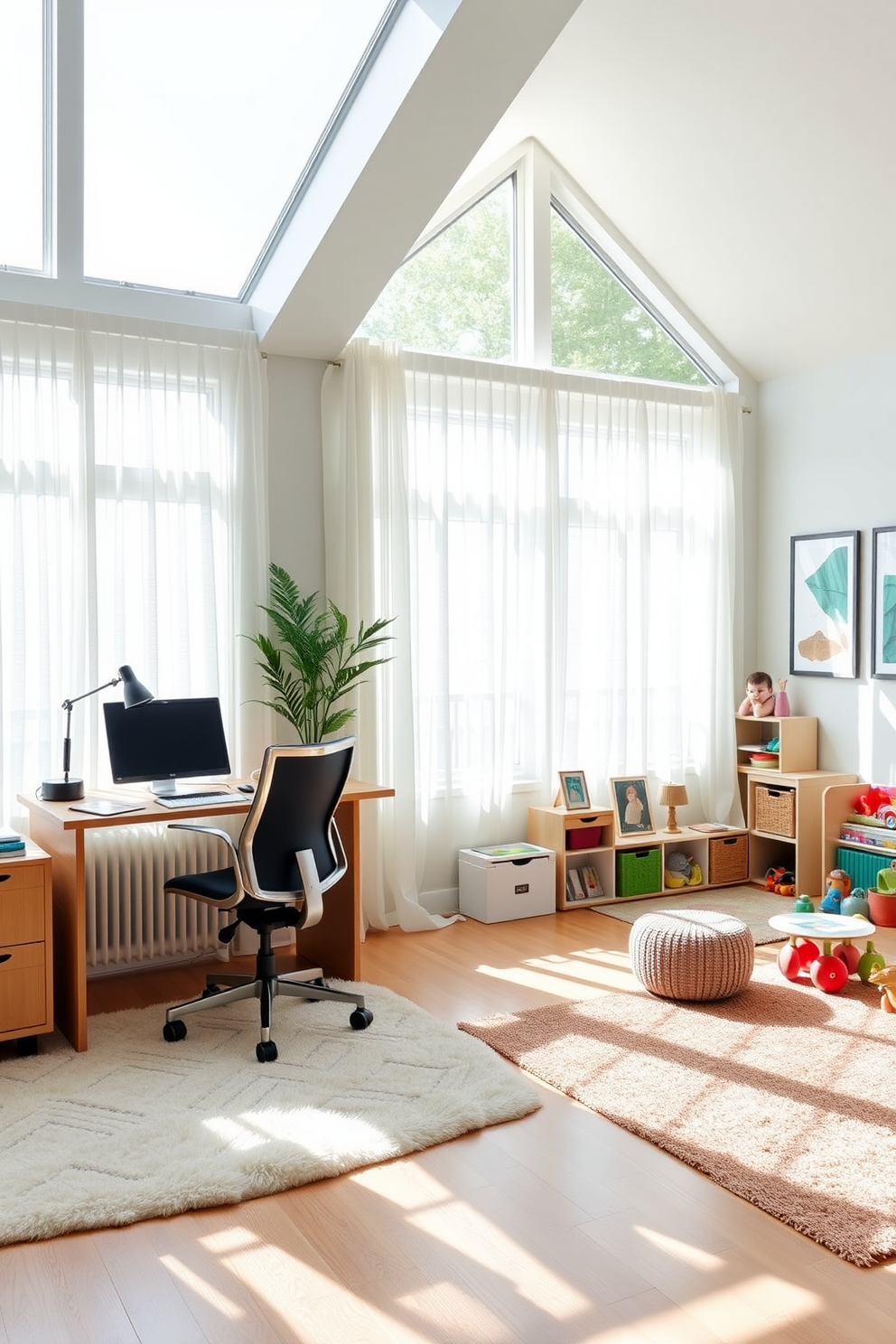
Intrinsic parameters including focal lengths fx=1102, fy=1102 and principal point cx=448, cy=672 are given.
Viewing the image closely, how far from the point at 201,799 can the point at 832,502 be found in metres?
3.83

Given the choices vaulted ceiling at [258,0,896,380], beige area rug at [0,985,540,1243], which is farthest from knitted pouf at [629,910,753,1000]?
vaulted ceiling at [258,0,896,380]

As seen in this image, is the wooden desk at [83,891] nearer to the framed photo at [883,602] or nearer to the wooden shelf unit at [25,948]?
the wooden shelf unit at [25,948]

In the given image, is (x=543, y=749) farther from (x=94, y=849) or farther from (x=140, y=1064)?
(x=140, y=1064)

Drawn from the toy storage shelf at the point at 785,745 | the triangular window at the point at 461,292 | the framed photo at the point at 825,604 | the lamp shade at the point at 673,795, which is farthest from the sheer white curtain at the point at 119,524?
the framed photo at the point at 825,604

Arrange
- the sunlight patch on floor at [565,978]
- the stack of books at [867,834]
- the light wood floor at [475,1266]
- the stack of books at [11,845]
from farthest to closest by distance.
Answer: the stack of books at [867,834] < the sunlight patch on floor at [565,978] < the stack of books at [11,845] < the light wood floor at [475,1266]

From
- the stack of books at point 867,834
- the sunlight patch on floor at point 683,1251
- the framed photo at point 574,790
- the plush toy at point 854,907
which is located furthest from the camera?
the framed photo at point 574,790

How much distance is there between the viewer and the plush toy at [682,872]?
587cm

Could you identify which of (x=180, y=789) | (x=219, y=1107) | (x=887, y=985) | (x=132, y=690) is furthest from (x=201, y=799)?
(x=887, y=985)

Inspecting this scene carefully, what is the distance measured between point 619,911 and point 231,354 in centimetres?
317

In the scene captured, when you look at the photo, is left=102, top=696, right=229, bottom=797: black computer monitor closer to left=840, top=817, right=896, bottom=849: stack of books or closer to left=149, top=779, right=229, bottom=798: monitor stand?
left=149, top=779, right=229, bottom=798: monitor stand

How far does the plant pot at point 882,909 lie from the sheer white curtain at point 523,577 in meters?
1.10

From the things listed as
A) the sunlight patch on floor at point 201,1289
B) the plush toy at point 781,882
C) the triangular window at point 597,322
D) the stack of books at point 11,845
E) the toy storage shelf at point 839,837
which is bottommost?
the sunlight patch on floor at point 201,1289

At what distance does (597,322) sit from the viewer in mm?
5961

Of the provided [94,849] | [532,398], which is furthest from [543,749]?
[94,849]
